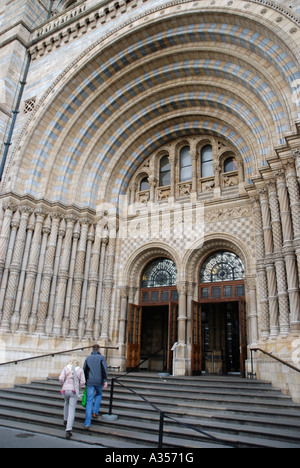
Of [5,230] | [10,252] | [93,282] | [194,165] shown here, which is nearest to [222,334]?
[93,282]

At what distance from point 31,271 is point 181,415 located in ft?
25.7

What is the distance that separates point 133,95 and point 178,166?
134 inches

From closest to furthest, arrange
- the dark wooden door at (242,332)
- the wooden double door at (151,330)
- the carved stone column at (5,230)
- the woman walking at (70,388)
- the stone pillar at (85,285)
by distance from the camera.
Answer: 1. the woman walking at (70,388)
2. the dark wooden door at (242,332)
3. the carved stone column at (5,230)
4. the wooden double door at (151,330)
5. the stone pillar at (85,285)

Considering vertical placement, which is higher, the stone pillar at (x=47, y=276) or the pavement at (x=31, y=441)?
the stone pillar at (x=47, y=276)

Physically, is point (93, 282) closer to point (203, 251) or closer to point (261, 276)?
point (203, 251)

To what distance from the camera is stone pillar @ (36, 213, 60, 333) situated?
1263 centimetres

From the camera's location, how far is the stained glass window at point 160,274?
14094mm

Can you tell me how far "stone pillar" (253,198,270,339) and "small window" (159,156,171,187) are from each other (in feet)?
15.7

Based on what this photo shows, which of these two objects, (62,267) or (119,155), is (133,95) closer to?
(119,155)

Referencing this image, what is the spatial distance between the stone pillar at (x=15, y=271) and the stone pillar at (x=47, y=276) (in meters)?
0.84

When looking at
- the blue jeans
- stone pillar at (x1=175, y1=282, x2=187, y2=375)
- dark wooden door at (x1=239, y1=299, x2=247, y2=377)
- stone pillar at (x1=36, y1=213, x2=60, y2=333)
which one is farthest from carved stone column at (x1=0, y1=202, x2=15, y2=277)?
dark wooden door at (x1=239, y1=299, x2=247, y2=377)

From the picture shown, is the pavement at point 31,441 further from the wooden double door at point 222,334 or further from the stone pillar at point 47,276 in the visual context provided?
the wooden double door at point 222,334

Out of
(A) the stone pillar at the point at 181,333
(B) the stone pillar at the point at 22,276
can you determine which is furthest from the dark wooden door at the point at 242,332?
(B) the stone pillar at the point at 22,276

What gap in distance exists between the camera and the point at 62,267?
13.5m
